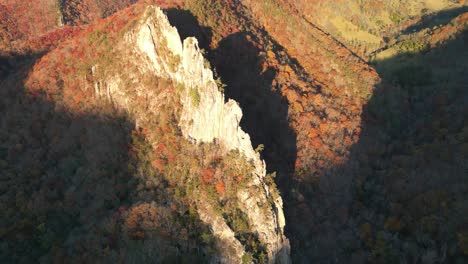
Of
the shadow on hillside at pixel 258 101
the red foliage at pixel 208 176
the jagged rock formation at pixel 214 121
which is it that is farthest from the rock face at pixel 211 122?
the shadow on hillside at pixel 258 101

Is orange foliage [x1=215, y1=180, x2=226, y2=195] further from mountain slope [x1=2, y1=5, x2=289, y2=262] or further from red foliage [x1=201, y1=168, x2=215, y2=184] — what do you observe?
red foliage [x1=201, y1=168, x2=215, y2=184]

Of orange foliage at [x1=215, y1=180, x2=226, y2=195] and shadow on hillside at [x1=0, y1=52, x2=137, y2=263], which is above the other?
orange foliage at [x1=215, y1=180, x2=226, y2=195]

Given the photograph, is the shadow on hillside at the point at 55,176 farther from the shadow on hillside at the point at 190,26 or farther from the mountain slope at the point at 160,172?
the shadow on hillside at the point at 190,26

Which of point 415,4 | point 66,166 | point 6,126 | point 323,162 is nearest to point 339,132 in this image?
point 323,162

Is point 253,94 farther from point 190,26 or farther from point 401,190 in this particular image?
point 401,190

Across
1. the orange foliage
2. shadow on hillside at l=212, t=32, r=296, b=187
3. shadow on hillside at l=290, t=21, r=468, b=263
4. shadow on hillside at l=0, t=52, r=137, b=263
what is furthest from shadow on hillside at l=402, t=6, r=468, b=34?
shadow on hillside at l=0, t=52, r=137, b=263

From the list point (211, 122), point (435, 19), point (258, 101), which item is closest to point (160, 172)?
point (211, 122)
